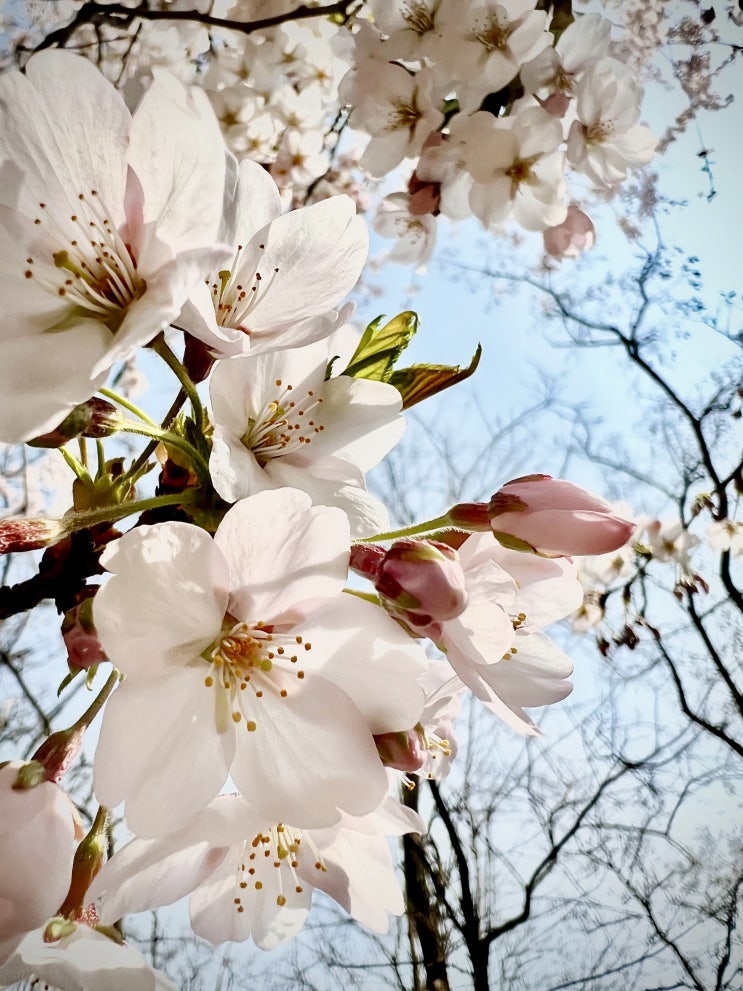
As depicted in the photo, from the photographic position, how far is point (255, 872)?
360mm

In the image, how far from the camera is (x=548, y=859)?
191 centimetres

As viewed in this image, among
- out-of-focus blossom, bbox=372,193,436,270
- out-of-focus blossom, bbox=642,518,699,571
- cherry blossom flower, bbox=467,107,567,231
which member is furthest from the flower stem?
out-of-focus blossom, bbox=642,518,699,571

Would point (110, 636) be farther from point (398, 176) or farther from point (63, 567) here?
point (398, 176)

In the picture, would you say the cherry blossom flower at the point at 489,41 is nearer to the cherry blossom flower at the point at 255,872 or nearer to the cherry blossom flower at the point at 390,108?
the cherry blossom flower at the point at 390,108

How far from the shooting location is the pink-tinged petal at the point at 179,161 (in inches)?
9.1

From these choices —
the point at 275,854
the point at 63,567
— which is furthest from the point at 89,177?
the point at 275,854

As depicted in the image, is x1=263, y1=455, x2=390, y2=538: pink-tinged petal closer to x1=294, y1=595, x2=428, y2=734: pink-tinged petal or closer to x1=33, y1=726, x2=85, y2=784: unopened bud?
x1=294, y1=595, x2=428, y2=734: pink-tinged petal

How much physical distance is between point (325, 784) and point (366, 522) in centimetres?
11

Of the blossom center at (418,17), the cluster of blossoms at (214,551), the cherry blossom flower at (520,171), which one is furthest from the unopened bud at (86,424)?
the blossom center at (418,17)

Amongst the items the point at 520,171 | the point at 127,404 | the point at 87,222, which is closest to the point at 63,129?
the point at 87,222

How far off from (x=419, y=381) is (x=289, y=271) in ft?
0.30

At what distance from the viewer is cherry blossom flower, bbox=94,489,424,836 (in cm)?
24

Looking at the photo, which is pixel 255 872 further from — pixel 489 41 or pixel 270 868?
pixel 489 41

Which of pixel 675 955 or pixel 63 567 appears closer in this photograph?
pixel 63 567
